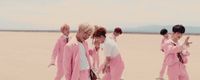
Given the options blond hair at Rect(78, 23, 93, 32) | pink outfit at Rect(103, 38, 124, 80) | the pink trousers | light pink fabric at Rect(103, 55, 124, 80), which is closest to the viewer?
blond hair at Rect(78, 23, 93, 32)

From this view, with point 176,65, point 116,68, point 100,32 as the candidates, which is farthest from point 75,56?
point 176,65

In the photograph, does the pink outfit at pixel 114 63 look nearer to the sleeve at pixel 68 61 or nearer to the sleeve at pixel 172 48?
the sleeve at pixel 172 48

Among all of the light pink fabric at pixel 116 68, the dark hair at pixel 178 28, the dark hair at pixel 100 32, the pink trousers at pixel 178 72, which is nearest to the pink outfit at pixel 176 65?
the pink trousers at pixel 178 72

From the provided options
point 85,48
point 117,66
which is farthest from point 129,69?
point 85,48

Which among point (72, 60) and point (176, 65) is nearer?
point (72, 60)

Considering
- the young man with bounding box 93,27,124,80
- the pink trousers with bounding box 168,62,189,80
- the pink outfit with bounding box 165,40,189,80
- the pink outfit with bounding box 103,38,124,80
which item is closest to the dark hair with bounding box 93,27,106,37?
the young man with bounding box 93,27,124,80

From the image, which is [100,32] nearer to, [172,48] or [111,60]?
[111,60]

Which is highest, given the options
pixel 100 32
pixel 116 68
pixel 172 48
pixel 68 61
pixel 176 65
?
pixel 100 32

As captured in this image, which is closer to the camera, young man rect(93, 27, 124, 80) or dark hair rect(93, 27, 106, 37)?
dark hair rect(93, 27, 106, 37)

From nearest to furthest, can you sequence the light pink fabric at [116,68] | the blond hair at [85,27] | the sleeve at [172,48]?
the blond hair at [85,27]
the sleeve at [172,48]
the light pink fabric at [116,68]

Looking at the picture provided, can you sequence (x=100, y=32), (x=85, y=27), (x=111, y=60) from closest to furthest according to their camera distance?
(x=85, y=27) → (x=100, y=32) → (x=111, y=60)

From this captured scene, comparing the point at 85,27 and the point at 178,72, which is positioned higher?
the point at 85,27

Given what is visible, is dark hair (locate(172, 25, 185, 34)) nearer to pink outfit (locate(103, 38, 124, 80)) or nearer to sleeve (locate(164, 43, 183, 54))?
sleeve (locate(164, 43, 183, 54))

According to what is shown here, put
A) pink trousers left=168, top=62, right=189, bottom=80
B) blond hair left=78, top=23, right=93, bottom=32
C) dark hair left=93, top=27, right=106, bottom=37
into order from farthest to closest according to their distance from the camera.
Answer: pink trousers left=168, top=62, right=189, bottom=80 → dark hair left=93, top=27, right=106, bottom=37 → blond hair left=78, top=23, right=93, bottom=32
